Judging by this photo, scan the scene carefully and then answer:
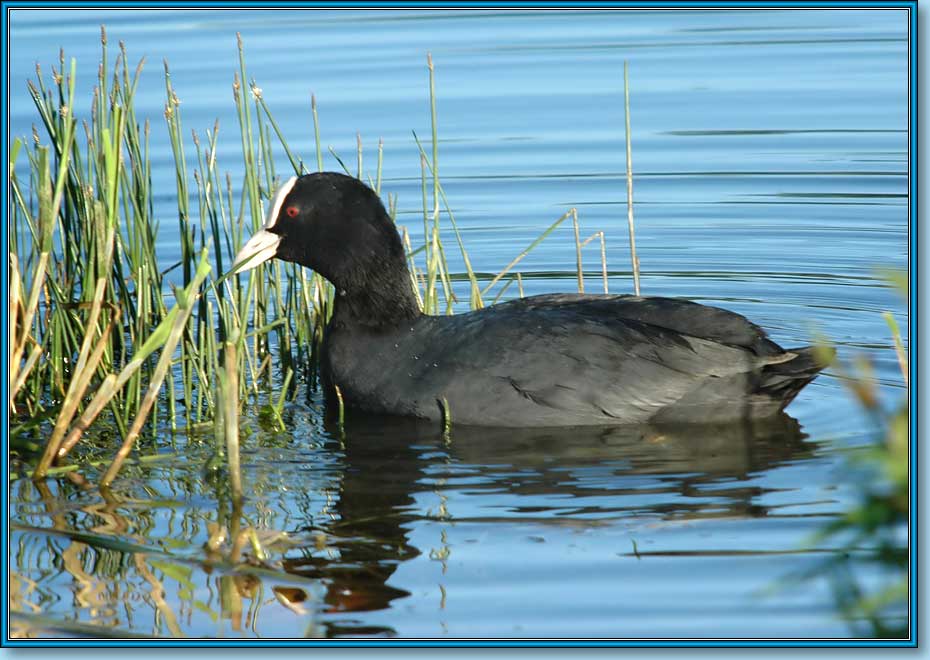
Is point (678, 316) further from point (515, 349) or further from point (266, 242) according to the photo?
point (266, 242)

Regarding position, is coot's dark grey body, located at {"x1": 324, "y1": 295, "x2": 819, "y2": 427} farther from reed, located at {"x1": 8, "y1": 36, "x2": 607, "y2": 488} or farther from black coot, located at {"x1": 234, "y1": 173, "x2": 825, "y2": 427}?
reed, located at {"x1": 8, "y1": 36, "x2": 607, "y2": 488}

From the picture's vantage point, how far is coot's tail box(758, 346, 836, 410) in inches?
218

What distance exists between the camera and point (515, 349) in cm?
551

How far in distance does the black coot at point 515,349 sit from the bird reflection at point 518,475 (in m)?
0.10

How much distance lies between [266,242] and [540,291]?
238 cm

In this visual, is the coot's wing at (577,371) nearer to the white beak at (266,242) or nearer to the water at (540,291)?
the water at (540,291)

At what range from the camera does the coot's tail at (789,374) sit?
18.2 ft

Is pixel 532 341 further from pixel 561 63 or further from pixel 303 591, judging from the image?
pixel 561 63

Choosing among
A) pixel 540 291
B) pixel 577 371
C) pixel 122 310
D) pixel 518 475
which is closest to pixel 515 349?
pixel 577 371

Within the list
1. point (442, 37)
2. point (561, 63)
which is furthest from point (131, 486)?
point (442, 37)

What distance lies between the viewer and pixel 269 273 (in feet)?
21.2

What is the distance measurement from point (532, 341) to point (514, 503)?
0.93 m

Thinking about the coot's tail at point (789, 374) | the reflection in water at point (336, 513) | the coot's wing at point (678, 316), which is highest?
the coot's wing at point (678, 316)

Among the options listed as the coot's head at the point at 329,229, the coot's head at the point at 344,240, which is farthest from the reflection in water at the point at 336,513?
the coot's head at the point at 329,229
